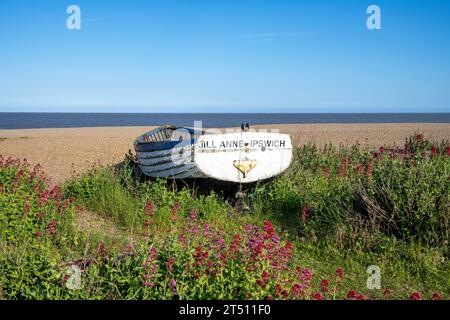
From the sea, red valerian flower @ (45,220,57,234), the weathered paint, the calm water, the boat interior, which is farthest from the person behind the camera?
the calm water

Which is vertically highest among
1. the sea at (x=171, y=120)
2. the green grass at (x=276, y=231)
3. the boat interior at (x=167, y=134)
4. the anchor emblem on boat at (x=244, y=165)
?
the sea at (x=171, y=120)

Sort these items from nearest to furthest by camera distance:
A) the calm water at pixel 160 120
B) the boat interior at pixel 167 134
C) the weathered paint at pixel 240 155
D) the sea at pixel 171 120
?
the weathered paint at pixel 240 155 → the boat interior at pixel 167 134 → the sea at pixel 171 120 → the calm water at pixel 160 120

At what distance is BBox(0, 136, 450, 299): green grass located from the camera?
3881 millimetres

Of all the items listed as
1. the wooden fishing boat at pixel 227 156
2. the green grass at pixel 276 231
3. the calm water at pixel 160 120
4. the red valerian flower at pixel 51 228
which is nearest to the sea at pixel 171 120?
the calm water at pixel 160 120

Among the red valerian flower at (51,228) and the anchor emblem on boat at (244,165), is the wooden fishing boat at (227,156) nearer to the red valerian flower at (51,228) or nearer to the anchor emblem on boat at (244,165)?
the anchor emblem on boat at (244,165)

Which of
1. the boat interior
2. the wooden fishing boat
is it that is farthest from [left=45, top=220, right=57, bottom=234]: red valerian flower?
the boat interior

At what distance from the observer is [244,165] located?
789cm

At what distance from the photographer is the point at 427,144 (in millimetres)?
11273

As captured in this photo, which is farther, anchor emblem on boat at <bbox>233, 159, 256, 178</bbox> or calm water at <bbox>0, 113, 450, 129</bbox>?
calm water at <bbox>0, 113, 450, 129</bbox>

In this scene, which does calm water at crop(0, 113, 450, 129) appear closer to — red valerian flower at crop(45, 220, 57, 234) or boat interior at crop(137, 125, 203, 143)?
boat interior at crop(137, 125, 203, 143)

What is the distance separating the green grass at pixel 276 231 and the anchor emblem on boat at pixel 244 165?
0.52 metres

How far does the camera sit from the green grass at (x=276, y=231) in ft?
12.7
